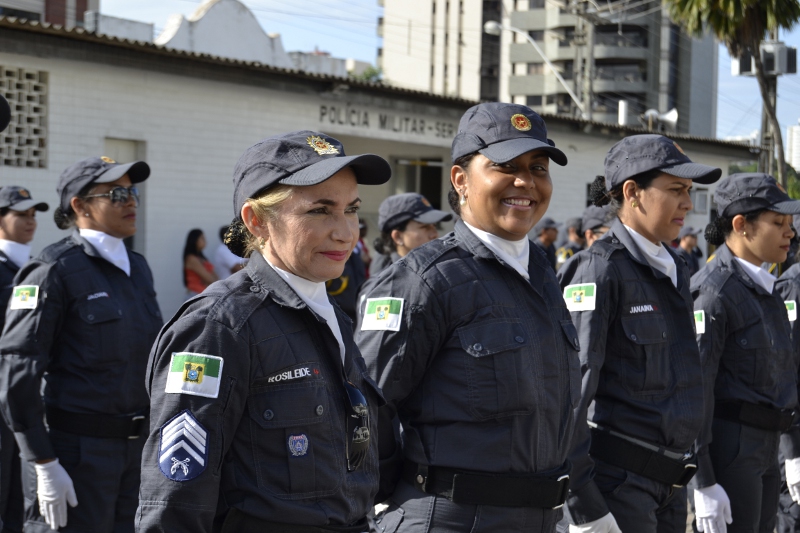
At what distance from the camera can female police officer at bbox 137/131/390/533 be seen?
223cm

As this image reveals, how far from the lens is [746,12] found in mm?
19109

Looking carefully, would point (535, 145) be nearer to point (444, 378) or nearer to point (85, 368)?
point (444, 378)

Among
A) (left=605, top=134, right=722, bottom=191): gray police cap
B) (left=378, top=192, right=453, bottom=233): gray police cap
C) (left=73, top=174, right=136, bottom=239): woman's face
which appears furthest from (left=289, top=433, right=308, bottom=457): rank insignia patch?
(left=378, top=192, right=453, bottom=233): gray police cap

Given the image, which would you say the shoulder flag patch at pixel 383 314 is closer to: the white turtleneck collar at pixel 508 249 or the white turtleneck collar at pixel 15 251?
the white turtleneck collar at pixel 508 249

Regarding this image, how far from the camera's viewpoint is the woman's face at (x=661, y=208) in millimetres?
4125

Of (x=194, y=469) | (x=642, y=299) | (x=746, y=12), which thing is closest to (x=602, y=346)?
(x=642, y=299)

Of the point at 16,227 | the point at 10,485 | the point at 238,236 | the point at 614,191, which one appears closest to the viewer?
the point at 238,236

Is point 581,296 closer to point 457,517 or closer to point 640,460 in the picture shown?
point 640,460

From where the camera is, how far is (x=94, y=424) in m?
4.68

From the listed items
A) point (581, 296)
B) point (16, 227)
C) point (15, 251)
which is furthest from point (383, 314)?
point (16, 227)

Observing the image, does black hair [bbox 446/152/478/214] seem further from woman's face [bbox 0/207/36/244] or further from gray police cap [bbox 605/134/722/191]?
woman's face [bbox 0/207/36/244]

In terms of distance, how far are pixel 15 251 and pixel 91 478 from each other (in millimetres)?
2393

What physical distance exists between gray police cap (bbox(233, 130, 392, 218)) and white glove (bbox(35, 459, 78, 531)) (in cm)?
258

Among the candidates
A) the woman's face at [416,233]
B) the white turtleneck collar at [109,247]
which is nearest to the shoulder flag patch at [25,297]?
the white turtleneck collar at [109,247]
